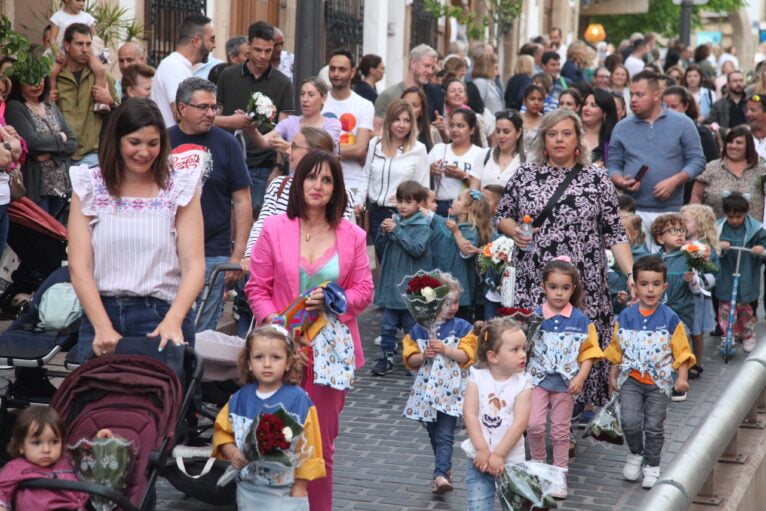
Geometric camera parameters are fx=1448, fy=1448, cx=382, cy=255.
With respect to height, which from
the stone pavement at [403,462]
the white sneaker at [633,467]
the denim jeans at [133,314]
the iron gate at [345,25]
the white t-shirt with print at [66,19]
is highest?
the iron gate at [345,25]

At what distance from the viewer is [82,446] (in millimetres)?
5539

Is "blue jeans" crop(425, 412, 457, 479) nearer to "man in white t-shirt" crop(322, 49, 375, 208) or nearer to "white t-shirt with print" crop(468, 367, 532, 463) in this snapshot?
"white t-shirt with print" crop(468, 367, 532, 463)

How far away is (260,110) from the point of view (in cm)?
1042

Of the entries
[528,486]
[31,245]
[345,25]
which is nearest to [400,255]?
→ [31,245]

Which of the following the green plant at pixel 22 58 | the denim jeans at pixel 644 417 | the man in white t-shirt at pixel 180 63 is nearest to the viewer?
the denim jeans at pixel 644 417

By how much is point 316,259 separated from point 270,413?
107 centimetres

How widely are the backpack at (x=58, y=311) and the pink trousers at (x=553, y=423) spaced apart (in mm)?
2564

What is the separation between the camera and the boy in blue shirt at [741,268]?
484 inches

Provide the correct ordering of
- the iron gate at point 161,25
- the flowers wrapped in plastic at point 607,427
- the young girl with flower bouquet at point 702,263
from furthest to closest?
1. the iron gate at point 161,25
2. the young girl with flower bouquet at point 702,263
3. the flowers wrapped in plastic at point 607,427

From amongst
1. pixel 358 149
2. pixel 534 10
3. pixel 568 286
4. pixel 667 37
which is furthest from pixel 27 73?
pixel 667 37

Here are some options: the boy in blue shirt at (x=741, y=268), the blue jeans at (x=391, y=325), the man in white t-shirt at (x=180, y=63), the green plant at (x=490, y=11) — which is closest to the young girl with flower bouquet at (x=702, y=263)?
the boy in blue shirt at (x=741, y=268)

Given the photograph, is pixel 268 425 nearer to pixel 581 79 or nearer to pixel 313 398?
pixel 313 398

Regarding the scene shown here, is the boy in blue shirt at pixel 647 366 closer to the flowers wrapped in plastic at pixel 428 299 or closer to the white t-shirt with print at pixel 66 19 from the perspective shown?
the flowers wrapped in plastic at pixel 428 299

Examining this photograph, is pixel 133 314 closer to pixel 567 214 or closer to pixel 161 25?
pixel 567 214
